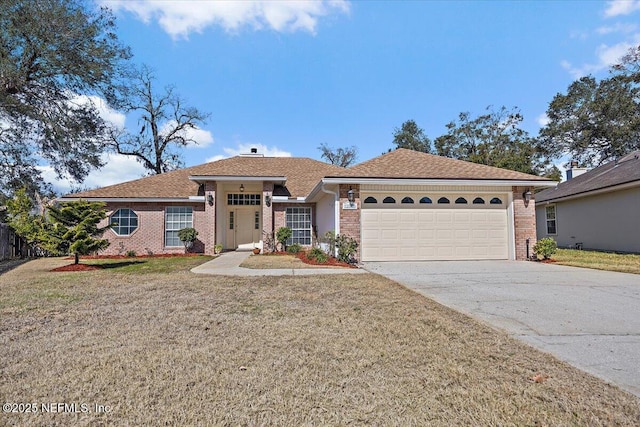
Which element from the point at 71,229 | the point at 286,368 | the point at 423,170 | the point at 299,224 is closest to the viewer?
the point at 286,368

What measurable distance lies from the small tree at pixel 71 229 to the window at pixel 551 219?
877 inches

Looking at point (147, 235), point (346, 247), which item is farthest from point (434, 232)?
point (147, 235)

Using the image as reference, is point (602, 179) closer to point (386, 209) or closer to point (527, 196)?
point (527, 196)

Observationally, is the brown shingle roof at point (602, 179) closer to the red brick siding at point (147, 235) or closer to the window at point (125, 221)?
the red brick siding at point (147, 235)

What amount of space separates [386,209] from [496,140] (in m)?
28.4

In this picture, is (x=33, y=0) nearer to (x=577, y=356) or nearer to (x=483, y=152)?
(x=577, y=356)

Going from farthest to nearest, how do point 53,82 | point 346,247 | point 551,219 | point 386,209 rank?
point 551,219
point 53,82
point 386,209
point 346,247

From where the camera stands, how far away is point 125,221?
50.8 feet

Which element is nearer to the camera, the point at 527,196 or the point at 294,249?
the point at 527,196

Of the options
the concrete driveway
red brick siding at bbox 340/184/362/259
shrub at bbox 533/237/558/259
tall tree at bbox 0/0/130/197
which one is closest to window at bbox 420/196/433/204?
red brick siding at bbox 340/184/362/259

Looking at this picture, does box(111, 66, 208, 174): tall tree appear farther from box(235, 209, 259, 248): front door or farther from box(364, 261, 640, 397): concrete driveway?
box(364, 261, 640, 397): concrete driveway

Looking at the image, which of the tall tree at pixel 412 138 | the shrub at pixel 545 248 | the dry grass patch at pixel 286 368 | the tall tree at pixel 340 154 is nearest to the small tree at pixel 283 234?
the shrub at pixel 545 248

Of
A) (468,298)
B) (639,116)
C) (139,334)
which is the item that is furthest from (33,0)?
(639,116)

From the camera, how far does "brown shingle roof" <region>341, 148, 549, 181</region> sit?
1165cm
